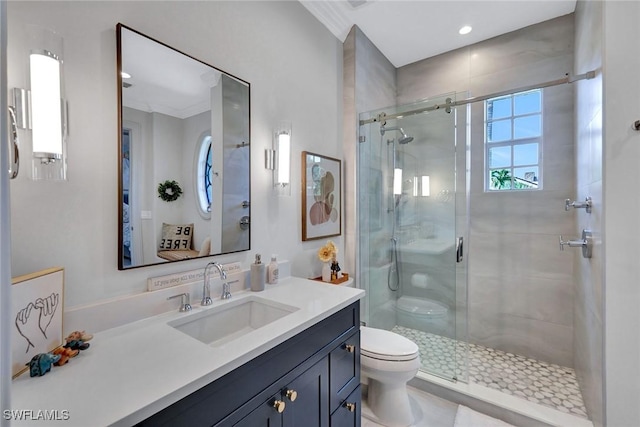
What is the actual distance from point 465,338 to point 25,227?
253cm

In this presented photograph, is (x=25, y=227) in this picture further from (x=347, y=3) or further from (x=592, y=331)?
(x=592, y=331)

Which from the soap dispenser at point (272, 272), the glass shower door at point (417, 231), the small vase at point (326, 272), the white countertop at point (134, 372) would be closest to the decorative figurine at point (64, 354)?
the white countertop at point (134, 372)

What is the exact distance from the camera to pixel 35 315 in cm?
77

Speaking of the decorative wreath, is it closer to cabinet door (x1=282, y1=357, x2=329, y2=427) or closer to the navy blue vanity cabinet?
the navy blue vanity cabinet

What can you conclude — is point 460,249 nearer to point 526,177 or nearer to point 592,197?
point 592,197

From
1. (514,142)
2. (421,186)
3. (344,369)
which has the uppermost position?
(514,142)

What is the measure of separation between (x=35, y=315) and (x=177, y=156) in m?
0.74

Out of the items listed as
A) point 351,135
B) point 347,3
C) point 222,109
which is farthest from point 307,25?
point 222,109

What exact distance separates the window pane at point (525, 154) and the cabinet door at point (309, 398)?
Answer: 239 cm

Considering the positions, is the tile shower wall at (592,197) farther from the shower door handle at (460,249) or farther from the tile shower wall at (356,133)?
the tile shower wall at (356,133)

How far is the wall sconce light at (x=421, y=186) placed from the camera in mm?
2369

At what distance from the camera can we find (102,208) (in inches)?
40.1

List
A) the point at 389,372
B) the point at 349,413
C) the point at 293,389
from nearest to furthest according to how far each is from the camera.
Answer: the point at 293,389, the point at 349,413, the point at 389,372

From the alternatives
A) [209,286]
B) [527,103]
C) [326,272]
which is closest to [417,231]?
[326,272]
